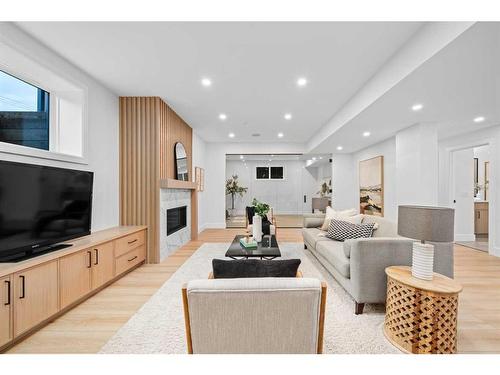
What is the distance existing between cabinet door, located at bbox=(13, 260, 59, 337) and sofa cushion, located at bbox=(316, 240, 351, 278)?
2.77 m

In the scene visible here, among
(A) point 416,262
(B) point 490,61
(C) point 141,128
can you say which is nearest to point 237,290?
(A) point 416,262

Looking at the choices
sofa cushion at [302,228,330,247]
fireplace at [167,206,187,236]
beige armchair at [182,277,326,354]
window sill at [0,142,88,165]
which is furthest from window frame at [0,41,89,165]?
sofa cushion at [302,228,330,247]

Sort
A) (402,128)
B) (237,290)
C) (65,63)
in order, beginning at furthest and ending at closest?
(402,128)
(65,63)
(237,290)

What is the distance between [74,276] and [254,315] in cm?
218

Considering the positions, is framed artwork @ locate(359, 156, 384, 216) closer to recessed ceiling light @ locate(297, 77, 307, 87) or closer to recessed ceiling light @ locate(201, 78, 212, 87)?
recessed ceiling light @ locate(297, 77, 307, 87)

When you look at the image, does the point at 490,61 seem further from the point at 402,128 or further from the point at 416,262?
the point at 402,128

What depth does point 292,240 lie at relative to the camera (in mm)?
5645

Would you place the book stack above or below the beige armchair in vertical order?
below

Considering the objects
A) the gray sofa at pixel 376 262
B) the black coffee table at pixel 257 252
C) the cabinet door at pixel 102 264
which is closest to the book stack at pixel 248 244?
the black coffee table at pixel 257 252

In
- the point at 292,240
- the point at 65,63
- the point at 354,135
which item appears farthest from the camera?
→ the point at 292,240

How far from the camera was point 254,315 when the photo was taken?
1111mm

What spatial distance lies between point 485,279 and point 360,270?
2.34 meters

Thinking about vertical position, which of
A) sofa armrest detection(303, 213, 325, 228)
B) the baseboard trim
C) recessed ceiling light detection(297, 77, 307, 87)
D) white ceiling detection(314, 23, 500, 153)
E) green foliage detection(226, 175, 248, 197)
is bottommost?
the baseboard trim

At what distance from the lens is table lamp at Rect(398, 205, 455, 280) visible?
1729mm
